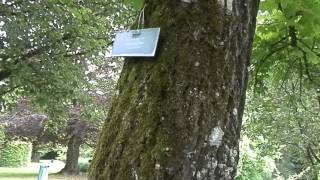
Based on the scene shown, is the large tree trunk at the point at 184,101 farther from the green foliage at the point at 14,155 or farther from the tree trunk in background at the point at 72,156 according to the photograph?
the green foliage at the point at 14,155

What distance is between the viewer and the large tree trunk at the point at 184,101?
1240 millimetres

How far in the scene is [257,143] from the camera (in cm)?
1112

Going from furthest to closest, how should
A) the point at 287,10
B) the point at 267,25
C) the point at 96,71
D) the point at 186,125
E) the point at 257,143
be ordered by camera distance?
the point at 96,71 < the point at 257,143 < the point at 267,25 < the point at 287,10 < the point at 186,125

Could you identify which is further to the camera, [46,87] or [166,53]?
[46,87]

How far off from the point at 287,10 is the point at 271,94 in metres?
6.96

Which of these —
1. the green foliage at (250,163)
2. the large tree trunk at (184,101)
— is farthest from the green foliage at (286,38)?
the green foliage at (250,163)

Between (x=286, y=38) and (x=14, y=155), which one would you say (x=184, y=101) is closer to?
(x=286, y=38)

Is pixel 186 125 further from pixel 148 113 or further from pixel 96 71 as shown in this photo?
pixel 96 71

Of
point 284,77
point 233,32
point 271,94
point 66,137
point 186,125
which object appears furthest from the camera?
point 66,137

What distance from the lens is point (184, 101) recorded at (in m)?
1.27

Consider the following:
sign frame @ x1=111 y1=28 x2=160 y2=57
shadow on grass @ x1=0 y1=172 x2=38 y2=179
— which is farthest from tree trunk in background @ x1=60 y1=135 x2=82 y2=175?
sign frame @ x1=111 y1=28 x2=160 y2=57

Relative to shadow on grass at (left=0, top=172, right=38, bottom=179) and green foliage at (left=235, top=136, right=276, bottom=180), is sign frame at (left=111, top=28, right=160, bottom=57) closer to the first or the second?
green foliage at (left=235, top=136, right=276, bottom=180)

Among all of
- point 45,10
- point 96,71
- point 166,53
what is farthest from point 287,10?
point 96,71

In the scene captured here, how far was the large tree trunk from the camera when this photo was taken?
4.07 feet
